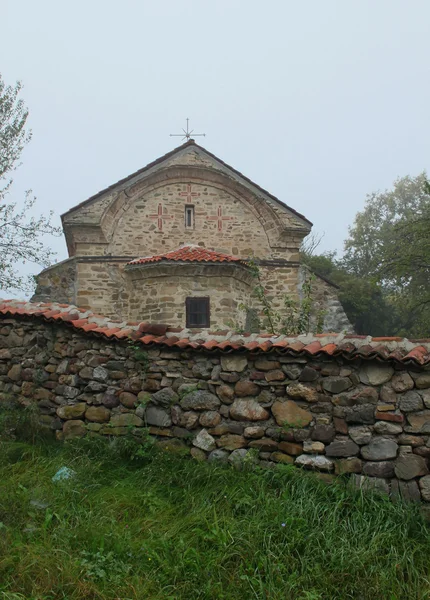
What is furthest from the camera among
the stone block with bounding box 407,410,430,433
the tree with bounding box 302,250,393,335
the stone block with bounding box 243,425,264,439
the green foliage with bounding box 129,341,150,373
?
the tree with bounding box 302,250,393,335

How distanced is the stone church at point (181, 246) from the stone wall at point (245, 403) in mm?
5399

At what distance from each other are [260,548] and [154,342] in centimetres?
240

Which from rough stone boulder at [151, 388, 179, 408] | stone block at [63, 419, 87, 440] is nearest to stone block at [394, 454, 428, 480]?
rough stone boulder at [151, 388, 179, 408]

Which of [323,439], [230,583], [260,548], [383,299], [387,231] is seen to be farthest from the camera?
[387,231]

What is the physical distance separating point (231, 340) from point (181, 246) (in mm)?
8057

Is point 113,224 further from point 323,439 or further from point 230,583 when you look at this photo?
point 230,583

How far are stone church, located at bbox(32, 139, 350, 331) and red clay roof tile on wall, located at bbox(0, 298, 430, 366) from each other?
508cm

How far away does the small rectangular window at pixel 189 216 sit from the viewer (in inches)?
527

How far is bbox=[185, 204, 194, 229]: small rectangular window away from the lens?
527 inches

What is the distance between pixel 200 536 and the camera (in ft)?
13.2

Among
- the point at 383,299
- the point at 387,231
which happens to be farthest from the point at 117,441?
the point at 387,231

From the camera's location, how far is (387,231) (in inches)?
1387

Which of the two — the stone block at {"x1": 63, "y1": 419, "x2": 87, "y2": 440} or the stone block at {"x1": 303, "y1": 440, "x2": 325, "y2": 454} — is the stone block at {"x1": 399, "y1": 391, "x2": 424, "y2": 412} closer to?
the stone block at {"x1": 303, "y1": 440, "x2": 325, "y2": 454}

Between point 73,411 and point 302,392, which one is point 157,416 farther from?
point 302,392
